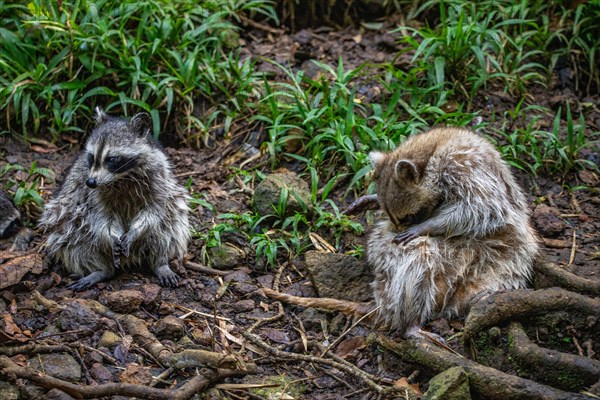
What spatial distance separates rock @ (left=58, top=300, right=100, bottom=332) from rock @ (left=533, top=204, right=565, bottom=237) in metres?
3.53

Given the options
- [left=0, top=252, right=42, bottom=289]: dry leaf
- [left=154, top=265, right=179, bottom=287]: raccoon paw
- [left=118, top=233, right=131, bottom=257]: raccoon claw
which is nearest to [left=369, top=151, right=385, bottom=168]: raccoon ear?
[left=154, top=265, right=179, bottom=287]: raccoon paw

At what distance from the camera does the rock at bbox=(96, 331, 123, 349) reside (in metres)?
4.87

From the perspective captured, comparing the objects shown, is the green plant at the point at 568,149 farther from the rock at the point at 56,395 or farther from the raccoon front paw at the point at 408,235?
the rock at the point at 56,395

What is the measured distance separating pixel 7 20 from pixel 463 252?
5.07 metres

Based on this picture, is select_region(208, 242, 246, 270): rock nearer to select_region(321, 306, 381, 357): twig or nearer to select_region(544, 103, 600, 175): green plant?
select_region(321, 306, 381, 357): twig

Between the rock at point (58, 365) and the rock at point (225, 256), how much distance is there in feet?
5.37

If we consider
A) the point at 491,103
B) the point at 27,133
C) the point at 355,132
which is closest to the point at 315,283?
the point at 355,132

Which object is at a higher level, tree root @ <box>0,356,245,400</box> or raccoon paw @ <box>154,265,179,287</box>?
tree root @ <box>0,356,245,400</box>

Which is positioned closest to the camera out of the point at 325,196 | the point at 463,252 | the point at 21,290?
the point at 463,252

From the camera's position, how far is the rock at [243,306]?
5539 mm

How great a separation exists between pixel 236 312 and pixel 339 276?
32.0 inches

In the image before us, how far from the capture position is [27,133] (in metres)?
7.20

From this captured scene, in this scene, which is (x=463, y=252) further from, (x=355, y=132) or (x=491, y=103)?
(x=491, y=103)

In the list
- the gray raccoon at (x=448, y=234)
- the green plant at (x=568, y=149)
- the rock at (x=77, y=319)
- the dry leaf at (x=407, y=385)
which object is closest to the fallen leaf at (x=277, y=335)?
the gray raccoon at (x=448, y=234)
